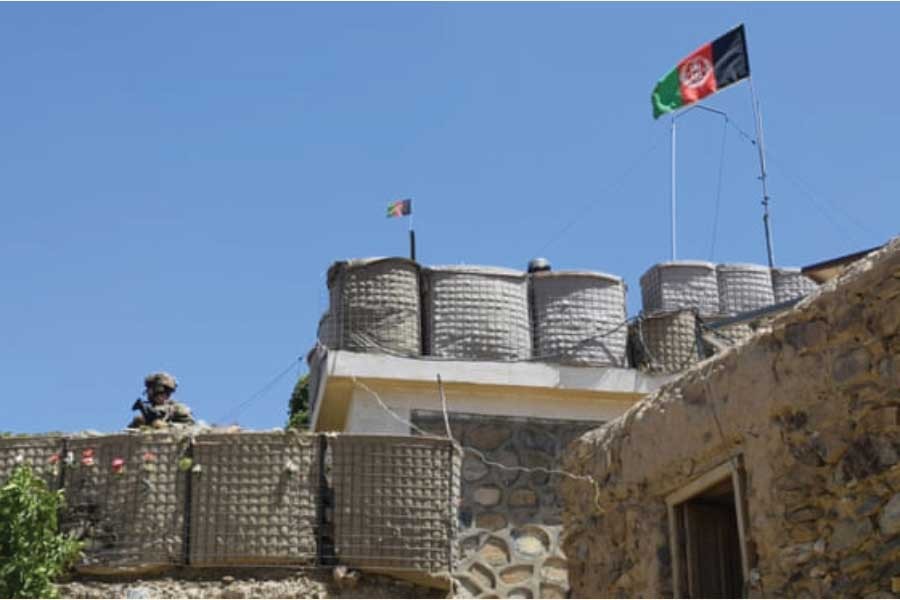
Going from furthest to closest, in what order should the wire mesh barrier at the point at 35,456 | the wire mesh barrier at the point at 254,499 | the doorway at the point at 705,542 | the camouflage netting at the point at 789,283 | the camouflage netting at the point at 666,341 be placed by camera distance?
1. the camouflage netting at the point at 789,283
2. the camouflage netting at the point at 666,341
3. the wire mesh barrier at the point at 35,456
4. the wire mesh barrier at the point at 254,499
5. the doorway at the point at 705,542

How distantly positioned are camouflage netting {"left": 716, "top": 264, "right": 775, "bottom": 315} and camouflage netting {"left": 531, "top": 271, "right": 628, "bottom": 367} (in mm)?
1825

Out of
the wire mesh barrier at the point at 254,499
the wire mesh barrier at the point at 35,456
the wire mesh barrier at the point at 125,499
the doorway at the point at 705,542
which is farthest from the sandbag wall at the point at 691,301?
the doorway at the point at 705,542

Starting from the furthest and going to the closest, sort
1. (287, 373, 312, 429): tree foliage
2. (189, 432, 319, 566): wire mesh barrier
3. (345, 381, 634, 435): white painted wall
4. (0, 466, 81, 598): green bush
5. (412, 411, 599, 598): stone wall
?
(287, 373, 312, 429): tree foliage → (345, 381, 634, 435): white painted wall → (412, 411, 599, 598): stone wall → (189, 432, 319, 566): wire mesh barrier → (0, 466, 81, 598): green bush

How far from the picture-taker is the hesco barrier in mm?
11273

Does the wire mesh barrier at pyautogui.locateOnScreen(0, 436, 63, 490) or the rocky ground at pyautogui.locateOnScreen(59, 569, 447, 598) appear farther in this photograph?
the wire mesh barrier at pyautogui.locateOnScreen(0, 436, 63, 490)

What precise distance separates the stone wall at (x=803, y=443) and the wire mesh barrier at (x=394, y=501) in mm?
2845

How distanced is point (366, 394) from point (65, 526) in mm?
4323

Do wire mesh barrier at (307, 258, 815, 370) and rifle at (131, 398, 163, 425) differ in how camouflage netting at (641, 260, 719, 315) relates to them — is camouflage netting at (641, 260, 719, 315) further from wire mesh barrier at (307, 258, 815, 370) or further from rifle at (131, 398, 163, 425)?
rifle at (131, 398, 163, 425)

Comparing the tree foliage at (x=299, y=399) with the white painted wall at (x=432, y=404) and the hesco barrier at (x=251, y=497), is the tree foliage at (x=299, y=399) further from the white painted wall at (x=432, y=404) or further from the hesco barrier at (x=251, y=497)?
the hesco barrier at (x=251, y=497)

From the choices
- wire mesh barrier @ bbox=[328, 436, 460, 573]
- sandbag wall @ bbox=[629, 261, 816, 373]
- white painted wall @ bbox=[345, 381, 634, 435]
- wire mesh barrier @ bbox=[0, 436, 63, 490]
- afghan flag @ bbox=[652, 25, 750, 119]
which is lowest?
wire mesh barrier @ bbox=[328, 436, 460, 573]

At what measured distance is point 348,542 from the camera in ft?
37.3

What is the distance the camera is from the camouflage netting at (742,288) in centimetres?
1714

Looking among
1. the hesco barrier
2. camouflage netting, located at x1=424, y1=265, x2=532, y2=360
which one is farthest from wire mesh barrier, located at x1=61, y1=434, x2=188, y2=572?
camouflage netting, located at x1=424, y1=265, x2=532, y2=360

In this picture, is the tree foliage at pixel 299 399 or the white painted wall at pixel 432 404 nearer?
the white painted wall at pixel 432 404
